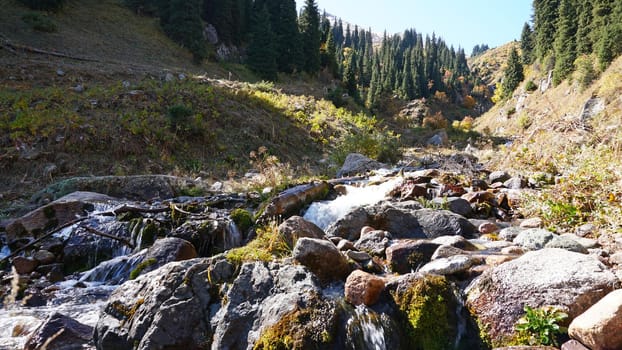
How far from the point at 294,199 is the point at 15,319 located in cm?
383

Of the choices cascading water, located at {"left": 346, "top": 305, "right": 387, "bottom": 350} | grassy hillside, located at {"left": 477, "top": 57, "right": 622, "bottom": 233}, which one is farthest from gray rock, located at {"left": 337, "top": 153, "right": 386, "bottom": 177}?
cascading water, located at {"left": 346, "top": 305, "right": 387, "bottom": 350}

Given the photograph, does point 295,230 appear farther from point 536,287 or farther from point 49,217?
point 49,217

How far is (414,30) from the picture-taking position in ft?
543

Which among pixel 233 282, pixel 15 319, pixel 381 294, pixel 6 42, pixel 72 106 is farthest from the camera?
pixel 6 42

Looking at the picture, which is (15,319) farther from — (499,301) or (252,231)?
(499,301)

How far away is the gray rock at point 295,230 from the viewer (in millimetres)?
3582

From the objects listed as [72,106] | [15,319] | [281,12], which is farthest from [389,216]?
[281,12]

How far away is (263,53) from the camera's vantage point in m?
31.0

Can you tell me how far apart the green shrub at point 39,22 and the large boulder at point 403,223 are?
941 inches

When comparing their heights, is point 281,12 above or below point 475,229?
above

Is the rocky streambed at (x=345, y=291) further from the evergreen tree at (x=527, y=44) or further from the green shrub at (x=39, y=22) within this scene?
the evergreen tree at (x=527, y=44)

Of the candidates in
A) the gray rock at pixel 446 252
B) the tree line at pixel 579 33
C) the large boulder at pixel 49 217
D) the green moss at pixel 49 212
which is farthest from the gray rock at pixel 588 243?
the tree line at pixel 579 33

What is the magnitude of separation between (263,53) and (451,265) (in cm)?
3084

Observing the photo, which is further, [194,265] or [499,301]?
[194,265]
